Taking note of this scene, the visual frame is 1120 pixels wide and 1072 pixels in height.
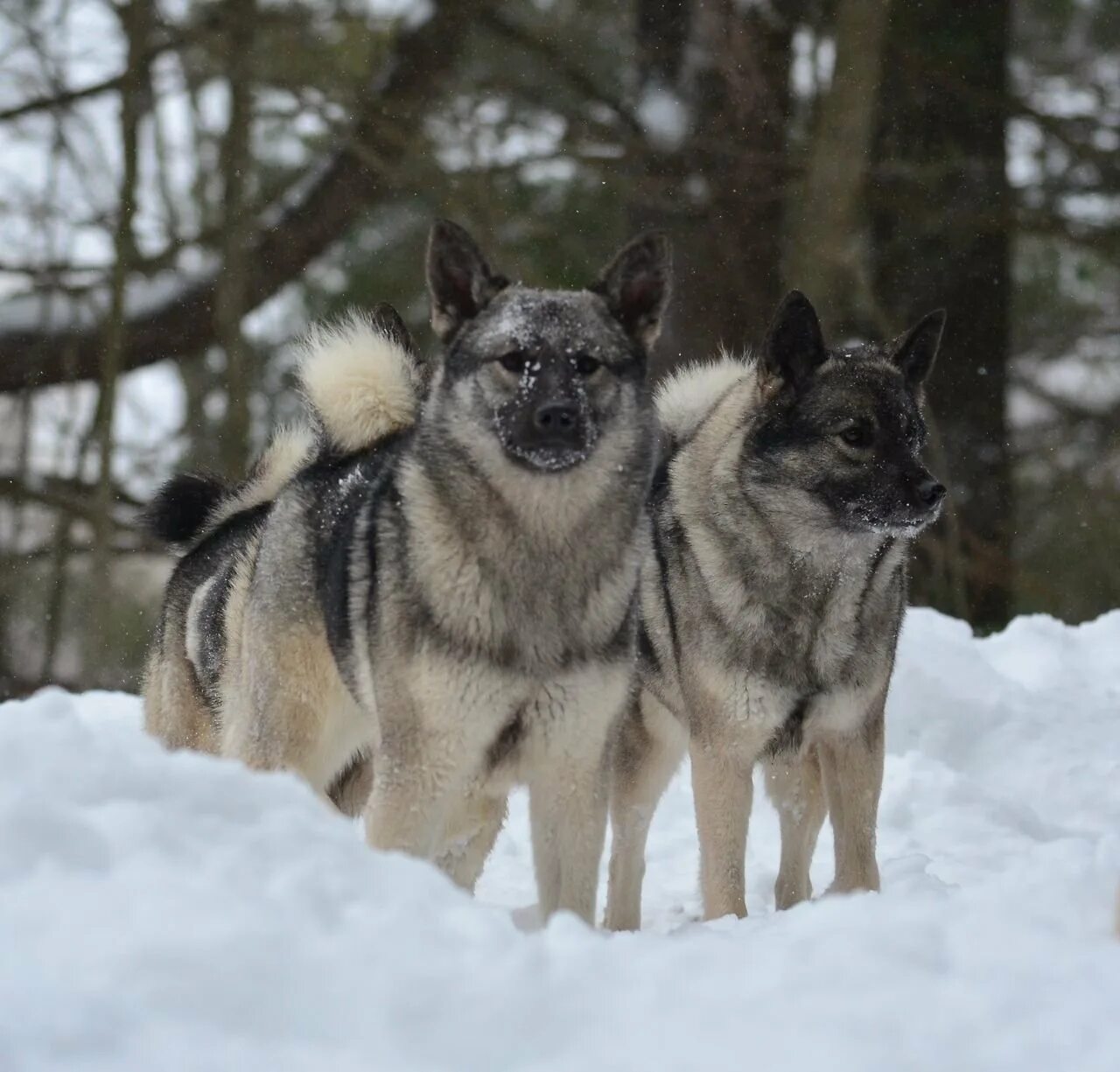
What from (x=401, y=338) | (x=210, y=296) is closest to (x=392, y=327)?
(x=401, y=338)

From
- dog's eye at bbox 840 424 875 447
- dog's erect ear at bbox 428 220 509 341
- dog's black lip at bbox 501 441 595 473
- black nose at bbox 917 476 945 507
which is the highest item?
dog's erect ear at bbox 428 220 509 341

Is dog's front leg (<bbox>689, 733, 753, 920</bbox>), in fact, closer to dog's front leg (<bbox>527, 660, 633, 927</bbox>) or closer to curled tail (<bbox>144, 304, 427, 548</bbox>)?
dog's front leg (<bbox>527, 660, 633, 927</bbox>)

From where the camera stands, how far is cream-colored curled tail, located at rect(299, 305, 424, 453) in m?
4.86

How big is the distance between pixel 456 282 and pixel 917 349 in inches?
64.2

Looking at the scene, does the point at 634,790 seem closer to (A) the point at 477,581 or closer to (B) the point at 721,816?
(B) the point at 721,816

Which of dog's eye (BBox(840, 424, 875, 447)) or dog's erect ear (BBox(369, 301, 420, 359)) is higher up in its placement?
dog's erect ear (BBox(369, 301, 420, 359))

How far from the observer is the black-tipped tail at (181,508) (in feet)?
18.4

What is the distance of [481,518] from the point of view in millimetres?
4188

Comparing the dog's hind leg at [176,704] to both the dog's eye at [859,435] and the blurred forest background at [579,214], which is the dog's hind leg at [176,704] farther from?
the blurred forest background at [579,214]

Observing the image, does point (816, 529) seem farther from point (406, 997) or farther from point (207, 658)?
point (406, 997)

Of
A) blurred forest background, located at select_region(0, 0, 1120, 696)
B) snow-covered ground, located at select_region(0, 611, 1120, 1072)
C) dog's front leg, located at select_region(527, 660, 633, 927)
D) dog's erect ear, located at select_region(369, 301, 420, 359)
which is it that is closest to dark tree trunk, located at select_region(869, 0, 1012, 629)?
blurred forest background, located at select_region(0, 0, 1120, 696)

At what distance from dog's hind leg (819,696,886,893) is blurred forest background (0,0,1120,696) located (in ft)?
16.2

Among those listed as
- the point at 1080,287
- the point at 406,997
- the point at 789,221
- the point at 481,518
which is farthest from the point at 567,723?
the point at 1080,287

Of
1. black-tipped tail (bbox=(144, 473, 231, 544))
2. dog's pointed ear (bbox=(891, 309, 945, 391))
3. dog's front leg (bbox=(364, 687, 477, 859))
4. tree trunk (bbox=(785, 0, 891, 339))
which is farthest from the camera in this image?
tree trunk (bbox=(785, 0, 891, 339))
